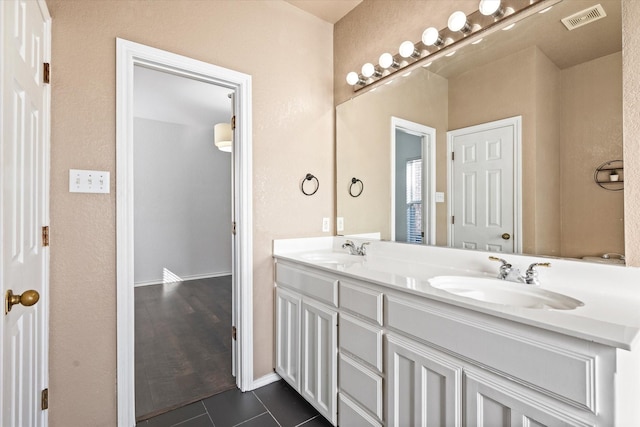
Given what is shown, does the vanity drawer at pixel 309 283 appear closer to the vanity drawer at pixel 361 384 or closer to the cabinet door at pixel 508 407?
the vanity drawer at pixel 361 384

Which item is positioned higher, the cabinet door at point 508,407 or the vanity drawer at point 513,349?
the vanity drawer at point 513,349

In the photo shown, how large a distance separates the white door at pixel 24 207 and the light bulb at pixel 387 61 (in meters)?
1.70

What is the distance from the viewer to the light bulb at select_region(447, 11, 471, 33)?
1.54 metres

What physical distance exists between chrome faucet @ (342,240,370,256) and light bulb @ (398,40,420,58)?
1201 mm

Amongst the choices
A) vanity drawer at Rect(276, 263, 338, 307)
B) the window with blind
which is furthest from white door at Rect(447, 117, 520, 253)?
vanity drawer at Rect(276, 263, 338, 307)

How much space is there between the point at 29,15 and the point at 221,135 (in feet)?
7.84

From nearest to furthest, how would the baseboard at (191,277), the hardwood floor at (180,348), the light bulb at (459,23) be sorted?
the light bulb at (459,23)
the hardwood floor at (180,348)
the baseboard at (191,277)

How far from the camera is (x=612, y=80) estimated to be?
3.81 ft

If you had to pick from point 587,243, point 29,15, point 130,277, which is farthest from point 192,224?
point 587,243

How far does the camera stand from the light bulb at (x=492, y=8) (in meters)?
1.44

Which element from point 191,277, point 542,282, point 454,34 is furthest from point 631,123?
point 191,277

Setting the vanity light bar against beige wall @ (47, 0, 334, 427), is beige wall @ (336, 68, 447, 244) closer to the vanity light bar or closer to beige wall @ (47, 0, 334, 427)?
the vanity light bar

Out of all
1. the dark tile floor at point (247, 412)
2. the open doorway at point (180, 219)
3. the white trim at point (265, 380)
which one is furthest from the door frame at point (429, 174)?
the open doorway at point (180, 219)

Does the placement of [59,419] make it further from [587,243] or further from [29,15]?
[587,243]
